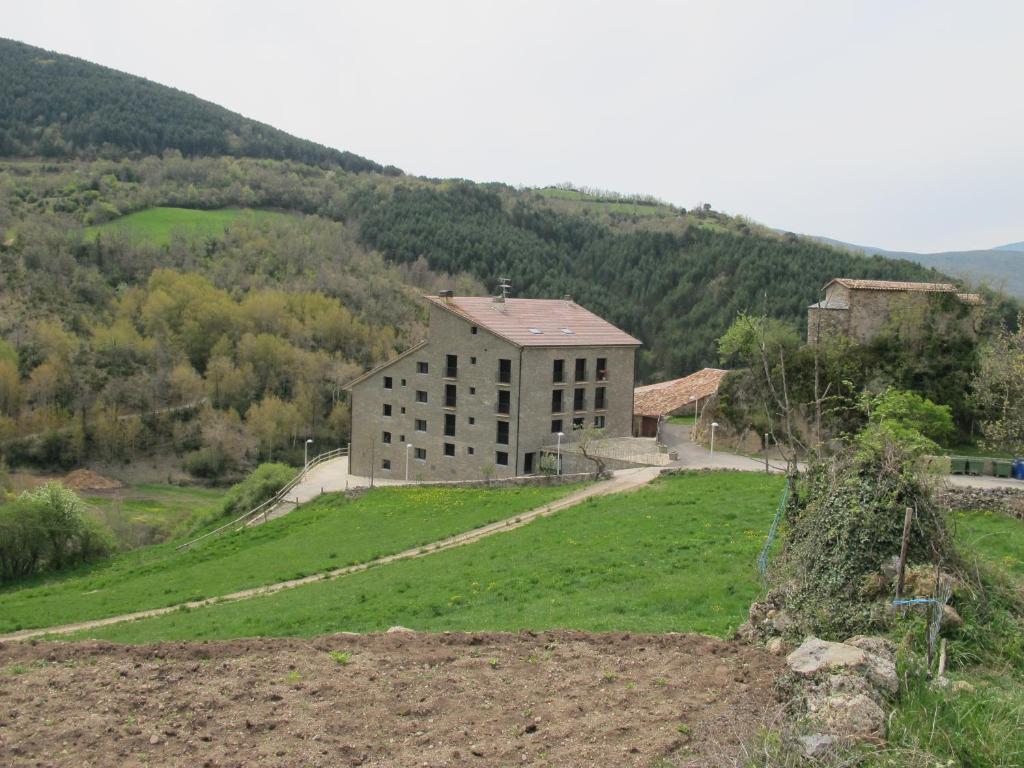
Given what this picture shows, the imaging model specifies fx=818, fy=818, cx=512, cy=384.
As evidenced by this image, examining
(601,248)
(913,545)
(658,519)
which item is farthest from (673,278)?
(913,545)

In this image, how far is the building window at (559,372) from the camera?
47.1 meters

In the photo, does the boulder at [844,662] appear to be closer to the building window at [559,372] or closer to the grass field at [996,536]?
the grass field at [996,536]

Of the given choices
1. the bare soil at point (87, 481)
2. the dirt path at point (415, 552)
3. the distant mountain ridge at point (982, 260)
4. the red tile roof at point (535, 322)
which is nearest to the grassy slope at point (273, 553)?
the dirt path at point (415, 552)

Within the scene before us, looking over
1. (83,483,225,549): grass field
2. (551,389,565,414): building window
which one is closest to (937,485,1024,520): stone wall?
(551,389,565,414): building window

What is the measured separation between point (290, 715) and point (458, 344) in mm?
38965

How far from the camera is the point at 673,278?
127 metres

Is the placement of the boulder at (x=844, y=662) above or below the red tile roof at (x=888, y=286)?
below

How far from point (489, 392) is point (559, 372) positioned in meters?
4.23

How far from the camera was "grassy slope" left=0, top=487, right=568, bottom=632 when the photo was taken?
91.9 feet

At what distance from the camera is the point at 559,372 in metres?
47.3

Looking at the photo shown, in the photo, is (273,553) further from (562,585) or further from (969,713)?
(969,713)

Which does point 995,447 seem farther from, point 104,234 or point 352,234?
point 352,234

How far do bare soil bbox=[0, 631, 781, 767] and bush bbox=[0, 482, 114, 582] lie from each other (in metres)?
30.3

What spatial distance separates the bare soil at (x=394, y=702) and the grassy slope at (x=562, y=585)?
339cm
